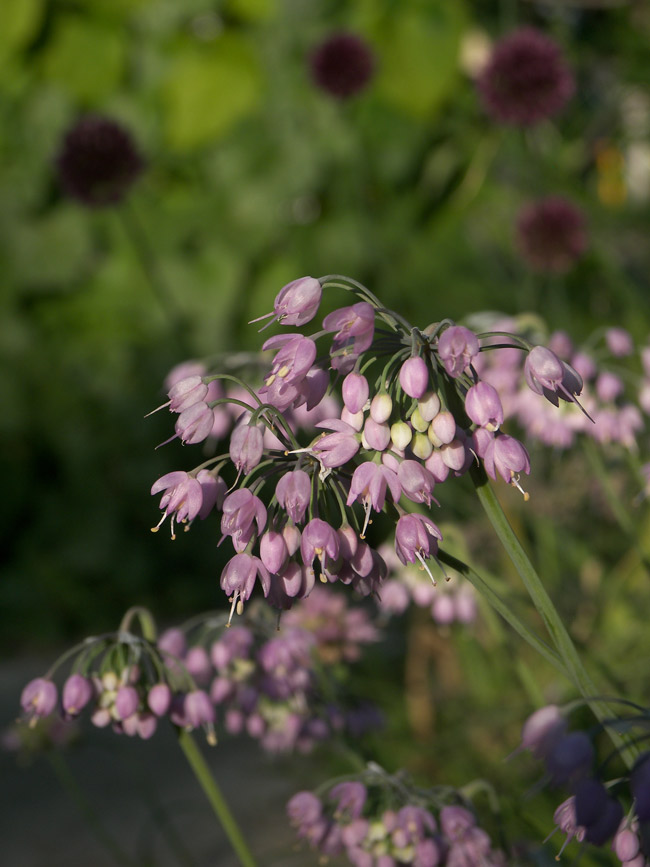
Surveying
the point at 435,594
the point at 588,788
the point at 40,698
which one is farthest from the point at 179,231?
the point at 588,788

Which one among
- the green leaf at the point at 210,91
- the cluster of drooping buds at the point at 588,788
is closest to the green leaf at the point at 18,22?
the green leaf at the point at 210,91

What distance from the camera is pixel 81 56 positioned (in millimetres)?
3336

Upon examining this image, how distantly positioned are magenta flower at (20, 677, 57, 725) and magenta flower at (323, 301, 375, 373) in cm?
50

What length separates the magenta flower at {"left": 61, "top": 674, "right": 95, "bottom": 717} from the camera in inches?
33.7

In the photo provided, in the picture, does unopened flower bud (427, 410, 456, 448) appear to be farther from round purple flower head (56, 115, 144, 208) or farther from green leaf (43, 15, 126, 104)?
green leaf (43, 15, 126, 104)

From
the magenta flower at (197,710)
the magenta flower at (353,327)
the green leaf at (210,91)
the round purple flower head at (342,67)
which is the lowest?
the magenta flower at (197,710)

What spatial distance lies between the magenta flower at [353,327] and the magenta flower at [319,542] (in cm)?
13

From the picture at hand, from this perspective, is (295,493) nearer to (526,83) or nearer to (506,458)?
(506,458)

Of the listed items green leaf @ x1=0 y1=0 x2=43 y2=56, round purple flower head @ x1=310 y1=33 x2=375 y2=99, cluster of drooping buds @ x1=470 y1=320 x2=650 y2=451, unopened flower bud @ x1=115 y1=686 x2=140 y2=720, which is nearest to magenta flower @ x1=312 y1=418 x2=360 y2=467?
unopened flower bud @ x1=115 y1=686 x2=140 y2=720

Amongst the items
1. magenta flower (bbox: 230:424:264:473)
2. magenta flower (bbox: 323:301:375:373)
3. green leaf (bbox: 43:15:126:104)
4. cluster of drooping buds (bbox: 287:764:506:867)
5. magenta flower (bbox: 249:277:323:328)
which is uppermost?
green leaf (bbox: 43:15:126:104)

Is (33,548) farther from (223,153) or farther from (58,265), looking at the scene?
(223,153)

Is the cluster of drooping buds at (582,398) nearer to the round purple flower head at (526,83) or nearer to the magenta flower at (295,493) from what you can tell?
the magenta flower at (295,493)

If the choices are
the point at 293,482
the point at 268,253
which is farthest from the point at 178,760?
the point at 268,253

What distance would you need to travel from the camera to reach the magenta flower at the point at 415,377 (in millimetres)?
624
